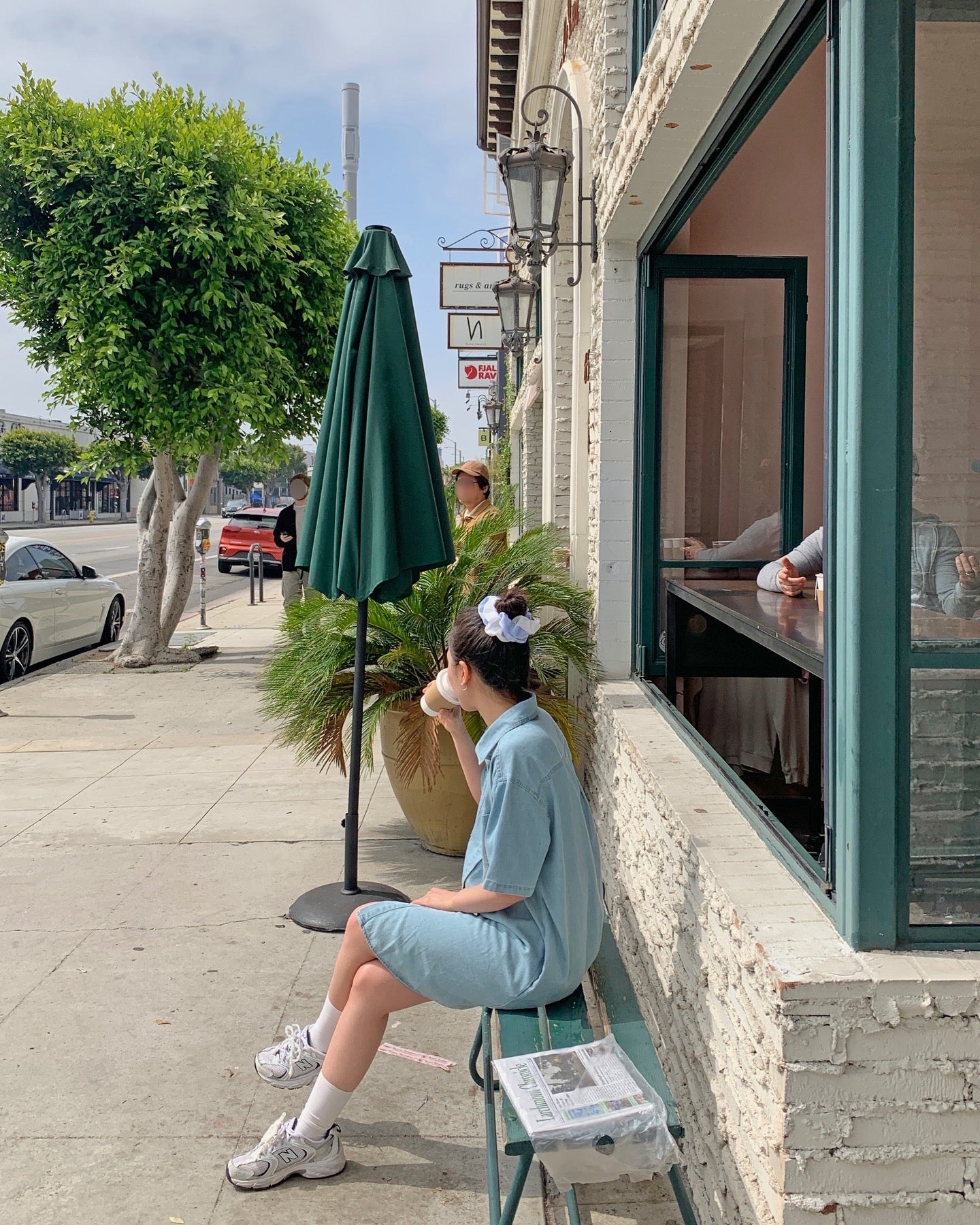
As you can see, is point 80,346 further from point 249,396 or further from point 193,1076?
point 193,1076

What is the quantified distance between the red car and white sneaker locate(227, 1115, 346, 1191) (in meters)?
24.3

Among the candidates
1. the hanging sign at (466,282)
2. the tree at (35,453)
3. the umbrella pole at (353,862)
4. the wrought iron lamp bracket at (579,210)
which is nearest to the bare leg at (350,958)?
the umbrella pole at (353,862)

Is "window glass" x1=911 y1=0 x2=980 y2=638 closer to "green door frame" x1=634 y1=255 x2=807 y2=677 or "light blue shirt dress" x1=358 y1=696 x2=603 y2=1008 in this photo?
"light blue shirt dress" x1=358 y1=696 x2=603 y2=1008

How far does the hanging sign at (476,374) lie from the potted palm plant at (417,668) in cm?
1499

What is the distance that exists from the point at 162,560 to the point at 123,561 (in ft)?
71.1

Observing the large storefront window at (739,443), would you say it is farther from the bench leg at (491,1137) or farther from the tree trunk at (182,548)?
the tree trunk at (182,548)

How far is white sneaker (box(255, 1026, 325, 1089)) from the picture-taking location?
310 cm

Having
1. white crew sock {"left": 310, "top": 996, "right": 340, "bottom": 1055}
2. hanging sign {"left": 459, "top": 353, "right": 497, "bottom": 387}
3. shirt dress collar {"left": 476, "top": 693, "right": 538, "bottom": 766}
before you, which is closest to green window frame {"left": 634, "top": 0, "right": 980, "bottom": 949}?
shirt dress collar {"left": 476, "top": 693, "right": 538, "bottom": 766}

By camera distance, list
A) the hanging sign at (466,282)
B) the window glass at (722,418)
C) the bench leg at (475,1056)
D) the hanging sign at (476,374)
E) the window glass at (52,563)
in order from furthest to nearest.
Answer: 1. the hanging sign at (476,374)
2. the hanging sign at (466,282)
3. the window glass at (52,563)
4. the window glass at (722,418)
5. the bench leg at (475,1056)

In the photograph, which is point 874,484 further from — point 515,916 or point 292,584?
point 292,584

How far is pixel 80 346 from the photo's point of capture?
9766 mm

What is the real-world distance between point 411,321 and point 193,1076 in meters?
2.90

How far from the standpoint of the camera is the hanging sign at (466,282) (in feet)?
41.5

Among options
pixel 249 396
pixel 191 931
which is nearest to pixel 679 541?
pixel 191 931
